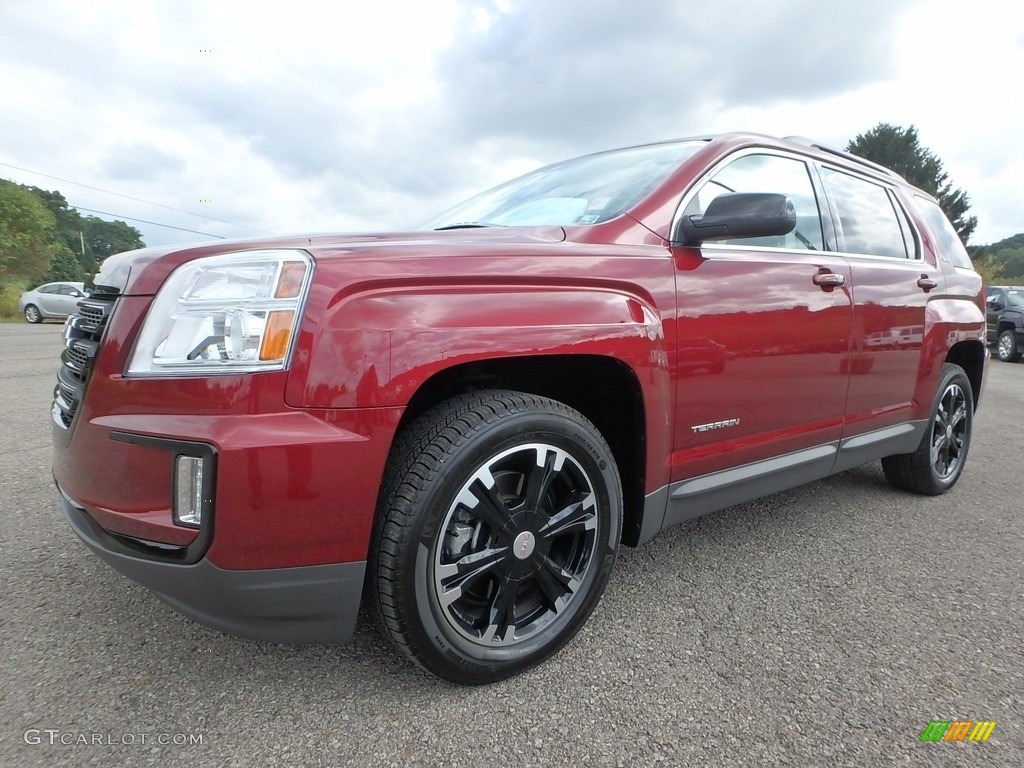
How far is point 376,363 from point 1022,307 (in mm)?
16976

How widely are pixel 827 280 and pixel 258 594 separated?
2259mm

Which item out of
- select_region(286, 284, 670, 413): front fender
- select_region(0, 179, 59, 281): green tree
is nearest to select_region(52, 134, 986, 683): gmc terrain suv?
select_region(286, 284, 670, 413): front fender

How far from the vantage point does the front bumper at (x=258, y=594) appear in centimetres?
138

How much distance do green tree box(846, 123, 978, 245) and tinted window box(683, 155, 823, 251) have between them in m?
52.9

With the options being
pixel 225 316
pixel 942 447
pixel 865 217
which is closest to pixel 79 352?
pixel 225 316

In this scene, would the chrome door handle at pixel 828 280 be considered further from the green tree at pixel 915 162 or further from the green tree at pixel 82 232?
the green tree at pixel 82 232

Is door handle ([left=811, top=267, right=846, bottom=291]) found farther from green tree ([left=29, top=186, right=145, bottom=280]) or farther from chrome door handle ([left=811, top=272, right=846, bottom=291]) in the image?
green tree ([left=29, top=186, right=145, bottom=280])

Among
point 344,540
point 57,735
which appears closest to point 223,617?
point 344,540

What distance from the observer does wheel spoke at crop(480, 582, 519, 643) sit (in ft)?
5.55

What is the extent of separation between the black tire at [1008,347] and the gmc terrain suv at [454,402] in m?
14.7

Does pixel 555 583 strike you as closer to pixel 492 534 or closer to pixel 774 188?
pixel 492 534

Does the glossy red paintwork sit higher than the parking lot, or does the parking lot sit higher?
the glossy red paintwork

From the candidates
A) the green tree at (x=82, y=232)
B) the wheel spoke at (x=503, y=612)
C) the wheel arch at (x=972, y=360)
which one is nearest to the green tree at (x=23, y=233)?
the green tree at (x=82, y=232)

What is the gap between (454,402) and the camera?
1625mm
